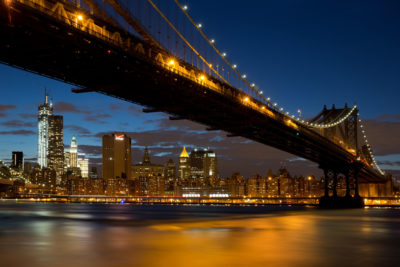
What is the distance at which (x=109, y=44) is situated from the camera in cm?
3020

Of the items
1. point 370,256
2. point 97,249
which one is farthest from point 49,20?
point 370,256

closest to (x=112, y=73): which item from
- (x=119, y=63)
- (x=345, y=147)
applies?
(x=119, y=63)

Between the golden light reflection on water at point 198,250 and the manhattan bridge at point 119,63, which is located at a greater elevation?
the manhattan bridge at point 119,63

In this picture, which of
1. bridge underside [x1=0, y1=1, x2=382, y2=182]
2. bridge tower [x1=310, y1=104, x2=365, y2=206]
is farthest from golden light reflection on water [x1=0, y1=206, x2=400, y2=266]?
bridge tower [x1=310, y1=104, x2=365, y2=206]

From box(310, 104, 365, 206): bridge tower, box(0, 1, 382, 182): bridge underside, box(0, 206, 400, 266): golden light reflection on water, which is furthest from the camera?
box(310, 104, 365, 206): bridge tower

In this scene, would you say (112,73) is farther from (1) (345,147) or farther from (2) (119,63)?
(1) (345,147)

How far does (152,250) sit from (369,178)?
96.0 m

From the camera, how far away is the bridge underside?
27650 millimetres

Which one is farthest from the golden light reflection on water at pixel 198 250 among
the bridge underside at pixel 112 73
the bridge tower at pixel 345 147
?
the bridge tower at pixel 345 147

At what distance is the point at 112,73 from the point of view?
35.8m

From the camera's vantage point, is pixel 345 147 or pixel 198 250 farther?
pixel 345 147

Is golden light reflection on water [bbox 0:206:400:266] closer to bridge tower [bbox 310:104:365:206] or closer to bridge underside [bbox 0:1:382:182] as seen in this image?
bridge underside [bbox 0:1:382:182]

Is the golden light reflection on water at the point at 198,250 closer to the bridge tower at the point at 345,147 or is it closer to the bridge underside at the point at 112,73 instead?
the bridge underside at the point at 112,73

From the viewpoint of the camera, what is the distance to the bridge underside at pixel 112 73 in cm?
2765
